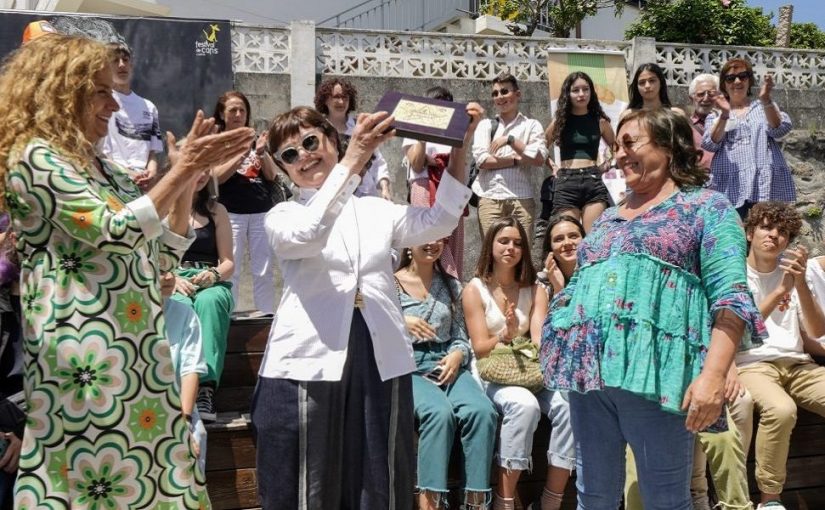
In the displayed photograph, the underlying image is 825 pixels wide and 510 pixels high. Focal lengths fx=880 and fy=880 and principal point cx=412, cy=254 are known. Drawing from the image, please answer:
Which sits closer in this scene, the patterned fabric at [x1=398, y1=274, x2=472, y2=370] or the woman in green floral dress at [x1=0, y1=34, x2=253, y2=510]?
the woman in green floral dress at [x1=0, y1=34, x2=253, y2=510]

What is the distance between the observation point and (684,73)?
10.5 metres

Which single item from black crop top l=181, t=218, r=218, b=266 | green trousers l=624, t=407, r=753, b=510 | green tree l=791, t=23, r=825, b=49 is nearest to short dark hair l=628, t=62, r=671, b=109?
green trousers l=624, t=407, r=753, b=510

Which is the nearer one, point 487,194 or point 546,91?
point 487,194

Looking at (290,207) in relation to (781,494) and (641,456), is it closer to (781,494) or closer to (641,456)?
(641,456)

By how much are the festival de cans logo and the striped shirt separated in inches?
145

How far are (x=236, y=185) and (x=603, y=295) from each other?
3.25 metres

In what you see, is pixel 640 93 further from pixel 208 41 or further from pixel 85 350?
pixel 85 350

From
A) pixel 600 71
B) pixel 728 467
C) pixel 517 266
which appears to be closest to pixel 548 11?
pixel 600 71

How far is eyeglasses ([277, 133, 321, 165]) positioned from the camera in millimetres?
3044

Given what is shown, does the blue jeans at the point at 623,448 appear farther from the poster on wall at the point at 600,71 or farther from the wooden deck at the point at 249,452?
the poster on wall at the point at 600,71

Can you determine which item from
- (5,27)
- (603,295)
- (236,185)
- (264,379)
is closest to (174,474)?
(264,379)

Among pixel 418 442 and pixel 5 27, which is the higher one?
pixel 5 27

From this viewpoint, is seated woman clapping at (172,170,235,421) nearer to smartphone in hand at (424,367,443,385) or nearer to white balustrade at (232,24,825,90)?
smartphone in hand at (424,367,443,385)

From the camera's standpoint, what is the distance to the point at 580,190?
244 inches
